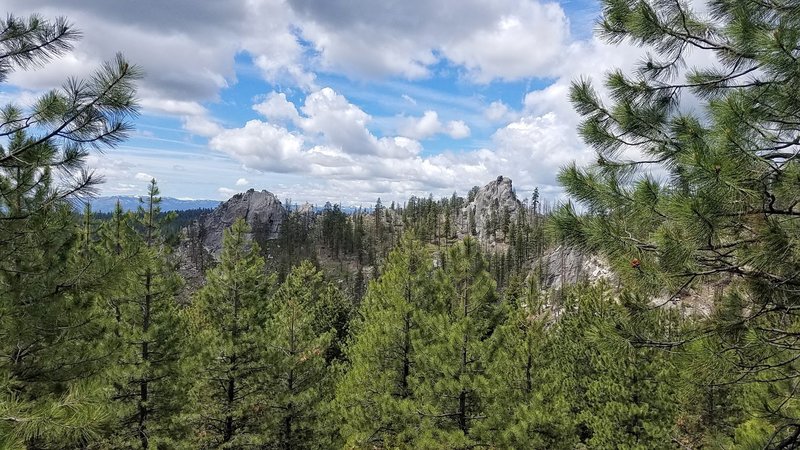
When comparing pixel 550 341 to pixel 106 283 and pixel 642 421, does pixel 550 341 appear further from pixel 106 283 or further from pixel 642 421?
pixel 106 283

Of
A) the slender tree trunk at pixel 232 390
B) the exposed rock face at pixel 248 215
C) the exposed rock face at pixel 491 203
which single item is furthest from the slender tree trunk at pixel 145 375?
the exposed rock face at pixel 248 215

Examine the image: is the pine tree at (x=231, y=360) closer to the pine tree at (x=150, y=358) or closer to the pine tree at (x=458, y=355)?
the pine tree at (x=150, y=358)

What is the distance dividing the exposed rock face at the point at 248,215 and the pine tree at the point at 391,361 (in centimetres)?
11934

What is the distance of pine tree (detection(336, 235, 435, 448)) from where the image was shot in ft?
35.7

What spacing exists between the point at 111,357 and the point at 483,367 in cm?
746

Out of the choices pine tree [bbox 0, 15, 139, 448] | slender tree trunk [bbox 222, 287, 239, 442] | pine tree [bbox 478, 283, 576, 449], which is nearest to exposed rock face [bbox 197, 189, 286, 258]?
slender tree trunk [bbox 222, 287, 239, 442]

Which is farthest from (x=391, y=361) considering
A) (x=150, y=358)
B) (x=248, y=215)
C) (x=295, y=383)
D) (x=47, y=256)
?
(x=248, y=215)

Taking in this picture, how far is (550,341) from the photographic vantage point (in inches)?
481

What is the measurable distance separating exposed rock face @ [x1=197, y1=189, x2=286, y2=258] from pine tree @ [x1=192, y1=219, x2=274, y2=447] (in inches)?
4600

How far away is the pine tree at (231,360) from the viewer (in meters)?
11.9

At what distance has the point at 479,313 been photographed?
424 inches

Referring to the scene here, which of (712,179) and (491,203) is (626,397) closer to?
(712,179)

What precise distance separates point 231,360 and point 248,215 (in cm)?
12973

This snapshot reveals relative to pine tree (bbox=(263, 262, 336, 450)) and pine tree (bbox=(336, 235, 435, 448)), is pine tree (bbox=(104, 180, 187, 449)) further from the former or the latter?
pine tree (bbox=(336, 235, 435, 448))
